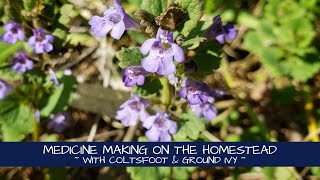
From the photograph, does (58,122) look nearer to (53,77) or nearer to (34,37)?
(53,77)

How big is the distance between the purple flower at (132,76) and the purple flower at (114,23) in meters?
0.22

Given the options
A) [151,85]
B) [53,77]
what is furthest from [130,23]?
[53,77]

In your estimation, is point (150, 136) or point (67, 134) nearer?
point (150, 136)

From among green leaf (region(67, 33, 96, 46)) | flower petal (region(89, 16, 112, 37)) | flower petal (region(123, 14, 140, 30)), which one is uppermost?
flower petal (region(123, 14, 140, 30))

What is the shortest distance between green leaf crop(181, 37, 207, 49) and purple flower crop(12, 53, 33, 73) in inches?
52.7

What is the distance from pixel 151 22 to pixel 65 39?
106 centimetres

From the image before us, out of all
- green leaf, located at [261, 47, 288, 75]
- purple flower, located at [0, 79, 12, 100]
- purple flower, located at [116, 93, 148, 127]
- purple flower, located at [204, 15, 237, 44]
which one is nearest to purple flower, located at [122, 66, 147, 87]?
purple flower, located at [204, 15, 237, 44]

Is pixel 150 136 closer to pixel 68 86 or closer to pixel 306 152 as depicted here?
pixel 68 86

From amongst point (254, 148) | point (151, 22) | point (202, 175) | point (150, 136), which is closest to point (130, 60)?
point (151, 22)

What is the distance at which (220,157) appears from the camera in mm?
3318

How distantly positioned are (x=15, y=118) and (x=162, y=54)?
5.55 ft

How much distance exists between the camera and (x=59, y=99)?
354 cm

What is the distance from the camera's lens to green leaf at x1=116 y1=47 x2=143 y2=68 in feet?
8.30

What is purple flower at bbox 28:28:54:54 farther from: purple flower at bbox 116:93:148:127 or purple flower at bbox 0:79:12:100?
purple flower at bbox 116:93:148:127
